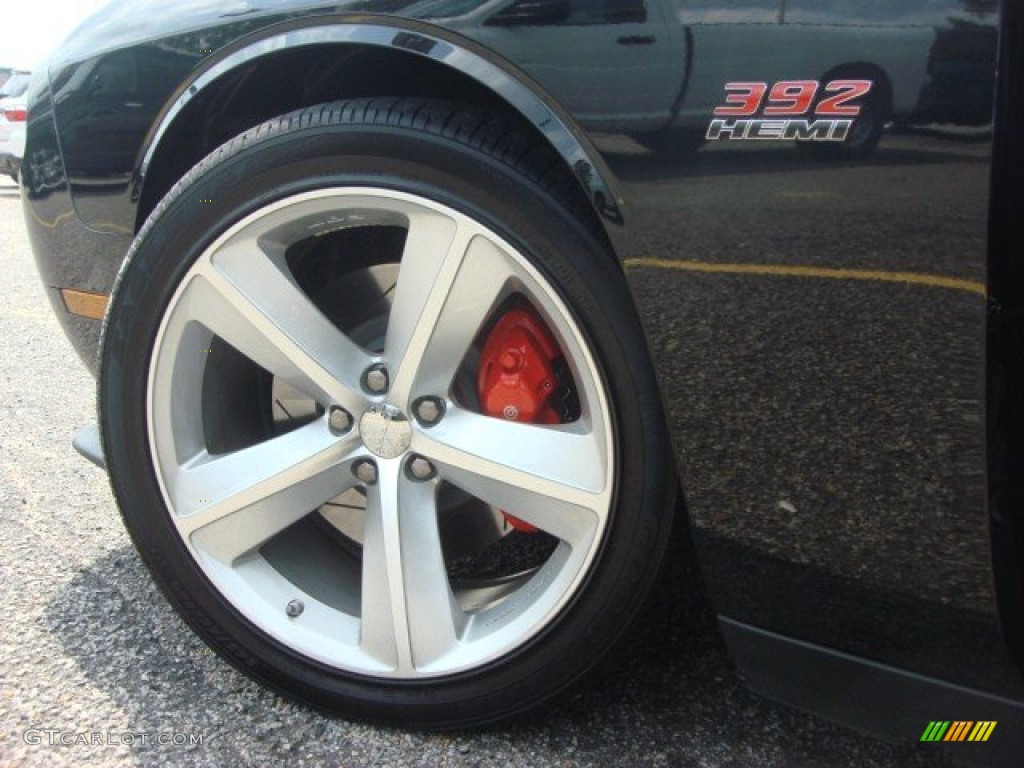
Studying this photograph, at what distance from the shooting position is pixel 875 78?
1138 millimetres

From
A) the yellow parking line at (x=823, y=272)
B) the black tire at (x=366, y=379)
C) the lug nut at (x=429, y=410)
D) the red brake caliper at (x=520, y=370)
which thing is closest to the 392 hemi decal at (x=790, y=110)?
the yellow parking line at (x=823, y=272)

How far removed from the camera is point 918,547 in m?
1.26

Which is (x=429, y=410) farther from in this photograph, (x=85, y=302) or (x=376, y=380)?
(x=85, y=302)

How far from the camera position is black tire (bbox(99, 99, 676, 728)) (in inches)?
57.2

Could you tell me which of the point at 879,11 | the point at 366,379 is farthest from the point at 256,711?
the point at 879,11

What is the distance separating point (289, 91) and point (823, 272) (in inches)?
38.7

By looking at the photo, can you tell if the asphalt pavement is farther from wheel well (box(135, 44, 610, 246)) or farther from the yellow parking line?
wheel well (box(135, 44, 610, 246))

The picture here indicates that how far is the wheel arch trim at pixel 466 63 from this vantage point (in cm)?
135

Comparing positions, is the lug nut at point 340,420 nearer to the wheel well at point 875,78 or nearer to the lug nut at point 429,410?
the lug nut at point 429,410

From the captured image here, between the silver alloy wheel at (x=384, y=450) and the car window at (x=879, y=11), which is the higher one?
the car window at (x=879, y=11)

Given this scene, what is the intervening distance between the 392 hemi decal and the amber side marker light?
4.21 feet

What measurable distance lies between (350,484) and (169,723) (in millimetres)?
536

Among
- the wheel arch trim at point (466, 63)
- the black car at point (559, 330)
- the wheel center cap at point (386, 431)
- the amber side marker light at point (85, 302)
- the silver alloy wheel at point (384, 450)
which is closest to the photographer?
the black car at point (559, 330)

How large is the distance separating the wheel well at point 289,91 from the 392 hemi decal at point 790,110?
1.20 ft
